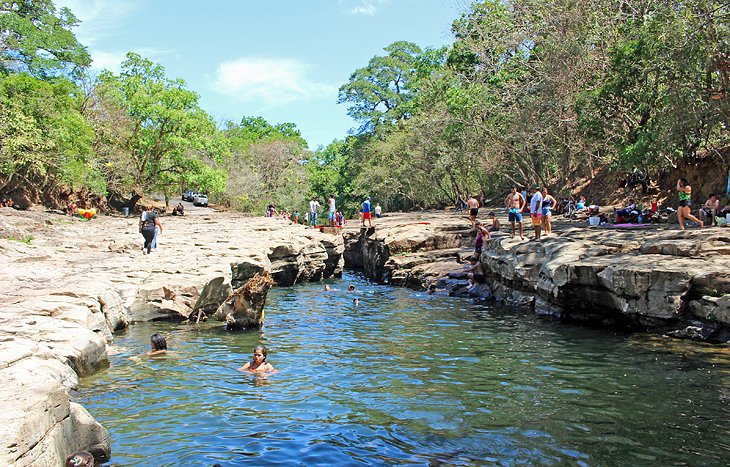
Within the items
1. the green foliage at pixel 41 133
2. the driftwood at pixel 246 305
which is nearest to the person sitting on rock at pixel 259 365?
the driftwood at pixel 246 305

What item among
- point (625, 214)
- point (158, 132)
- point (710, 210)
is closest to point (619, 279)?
point (710, 210)

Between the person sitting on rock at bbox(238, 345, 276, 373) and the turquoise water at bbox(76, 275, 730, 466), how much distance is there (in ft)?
0.83

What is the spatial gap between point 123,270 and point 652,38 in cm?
1646

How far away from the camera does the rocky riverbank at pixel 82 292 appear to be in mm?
5328

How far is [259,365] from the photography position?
402 inches

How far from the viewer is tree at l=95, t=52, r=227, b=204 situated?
3759cm

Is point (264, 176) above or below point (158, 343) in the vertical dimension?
above

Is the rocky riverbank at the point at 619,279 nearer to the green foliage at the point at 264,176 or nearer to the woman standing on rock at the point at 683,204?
the woman standing on rock at the point at 683,204

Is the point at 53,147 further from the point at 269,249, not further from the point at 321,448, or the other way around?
the point at 321,448

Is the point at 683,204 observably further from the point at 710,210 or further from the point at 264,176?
the point at 264,176

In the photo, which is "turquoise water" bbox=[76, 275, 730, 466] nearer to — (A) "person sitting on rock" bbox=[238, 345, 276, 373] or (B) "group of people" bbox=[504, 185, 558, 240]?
(A) "person sitting on rock" bbox=[238, 345, 276, 373]

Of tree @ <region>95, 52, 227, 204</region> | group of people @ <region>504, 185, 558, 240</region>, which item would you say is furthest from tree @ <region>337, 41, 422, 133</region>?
group of people @ <region>504, 185, 558, 240</region>

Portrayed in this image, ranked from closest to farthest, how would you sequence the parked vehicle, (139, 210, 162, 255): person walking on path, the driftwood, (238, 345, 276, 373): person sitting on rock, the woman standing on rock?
(238, 345, 276, 373): person sitting on rock → the driftwood → the woman standing on rock → (139, 210, 162, 255): person walking on path → the parked vehicle

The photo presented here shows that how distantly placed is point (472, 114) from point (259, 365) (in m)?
Answer: 25.1
